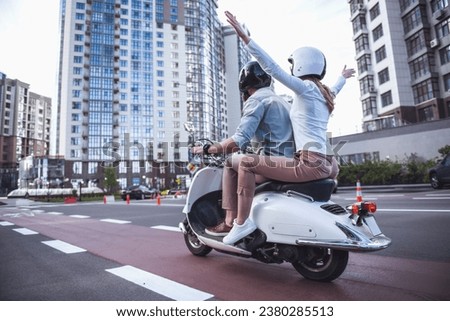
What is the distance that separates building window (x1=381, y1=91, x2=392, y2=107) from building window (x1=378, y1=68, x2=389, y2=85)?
1.41m

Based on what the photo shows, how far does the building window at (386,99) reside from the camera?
97.8 ft

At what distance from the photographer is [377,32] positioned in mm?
30859

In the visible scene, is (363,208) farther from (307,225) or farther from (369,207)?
(307,225)

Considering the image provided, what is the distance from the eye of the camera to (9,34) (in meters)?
2.16

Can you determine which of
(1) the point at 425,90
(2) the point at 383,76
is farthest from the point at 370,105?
(1) the point at 425,90

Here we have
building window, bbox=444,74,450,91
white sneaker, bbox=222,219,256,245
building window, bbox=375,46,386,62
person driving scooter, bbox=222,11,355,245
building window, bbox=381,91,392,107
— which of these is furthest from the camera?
building window, bbox=375,46,386,62

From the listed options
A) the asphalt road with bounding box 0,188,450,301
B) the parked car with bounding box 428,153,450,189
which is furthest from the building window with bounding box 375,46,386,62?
the asphalt road with bounding box 0,188,450,301

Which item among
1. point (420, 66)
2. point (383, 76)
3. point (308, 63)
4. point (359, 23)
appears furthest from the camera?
point (359, 23)

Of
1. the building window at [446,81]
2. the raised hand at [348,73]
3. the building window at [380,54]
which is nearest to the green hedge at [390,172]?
the raised hand at [348,73]

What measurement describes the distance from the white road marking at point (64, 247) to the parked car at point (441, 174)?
11.9m

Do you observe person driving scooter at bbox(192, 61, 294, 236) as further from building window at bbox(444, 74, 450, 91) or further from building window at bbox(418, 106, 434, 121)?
building window at bbox(444, 74, 450, 91)

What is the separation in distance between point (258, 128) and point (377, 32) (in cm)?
3508

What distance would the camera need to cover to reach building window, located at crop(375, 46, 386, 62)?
99.8 ft
